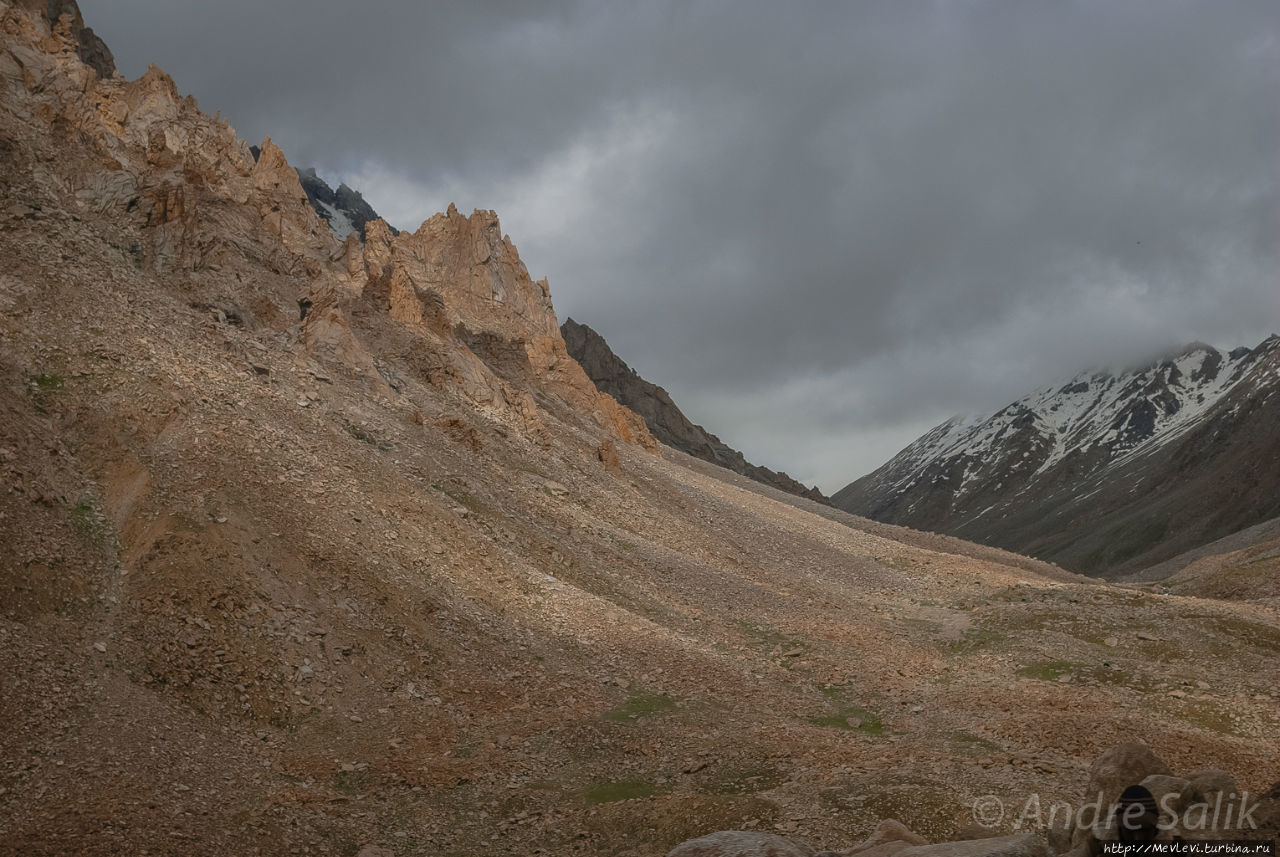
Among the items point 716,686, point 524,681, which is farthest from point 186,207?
point 716,686

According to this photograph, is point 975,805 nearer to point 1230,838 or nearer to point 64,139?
point 1230,838

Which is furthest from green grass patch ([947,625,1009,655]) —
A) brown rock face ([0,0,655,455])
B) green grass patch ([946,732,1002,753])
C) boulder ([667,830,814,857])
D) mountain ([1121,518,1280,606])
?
brown rock face ([0,0,655,455])

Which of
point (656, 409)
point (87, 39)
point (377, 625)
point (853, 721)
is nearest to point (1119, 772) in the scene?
point (853, 721)

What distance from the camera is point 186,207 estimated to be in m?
44.2

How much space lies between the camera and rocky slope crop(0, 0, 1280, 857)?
1717 cm

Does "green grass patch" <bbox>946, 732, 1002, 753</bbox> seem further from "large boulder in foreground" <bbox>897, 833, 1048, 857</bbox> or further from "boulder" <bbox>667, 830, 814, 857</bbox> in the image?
"boulder" <bbox>667, 830, 814, 857</bbox>

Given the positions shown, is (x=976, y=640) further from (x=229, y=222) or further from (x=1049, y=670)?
(x=229, y=222)

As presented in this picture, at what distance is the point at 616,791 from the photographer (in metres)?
19.2

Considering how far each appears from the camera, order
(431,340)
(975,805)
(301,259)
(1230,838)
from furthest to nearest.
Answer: (431,340)
(301,259)
(975,805)
(1230,838)

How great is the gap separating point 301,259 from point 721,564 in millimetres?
34460

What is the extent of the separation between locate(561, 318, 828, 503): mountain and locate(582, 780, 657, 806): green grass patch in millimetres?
127409

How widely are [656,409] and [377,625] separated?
14167cm

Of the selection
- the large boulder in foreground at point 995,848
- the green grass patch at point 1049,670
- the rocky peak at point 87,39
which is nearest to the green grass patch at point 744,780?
the large boulder in foreground at point 995,848

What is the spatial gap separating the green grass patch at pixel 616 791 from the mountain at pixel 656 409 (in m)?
127
